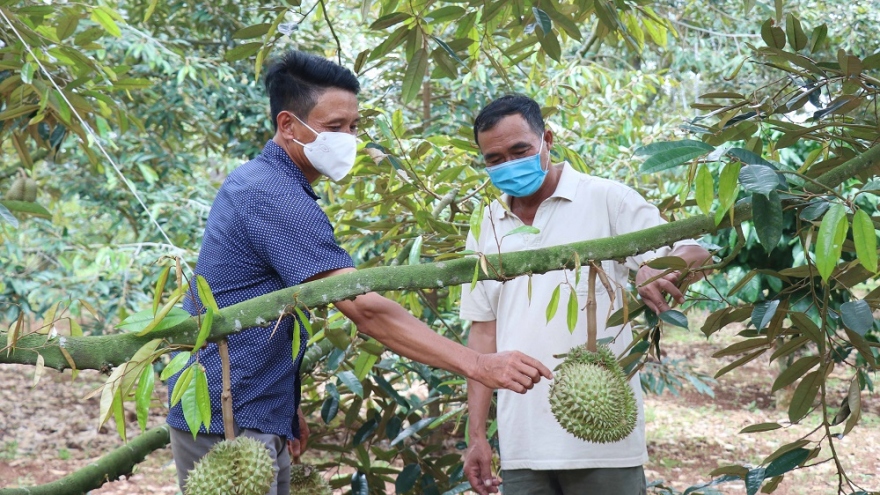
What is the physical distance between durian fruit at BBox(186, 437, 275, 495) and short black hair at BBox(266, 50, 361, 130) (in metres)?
0.87

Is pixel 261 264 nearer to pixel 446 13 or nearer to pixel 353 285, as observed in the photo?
pixel 353 285

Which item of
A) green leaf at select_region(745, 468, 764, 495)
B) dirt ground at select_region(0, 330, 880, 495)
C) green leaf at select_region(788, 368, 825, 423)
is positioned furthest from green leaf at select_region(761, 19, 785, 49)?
dirt ground at select_region(0, 330, 880, 495)

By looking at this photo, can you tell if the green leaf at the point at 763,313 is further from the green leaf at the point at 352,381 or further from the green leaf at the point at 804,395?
the green leaf at the point at 352,381

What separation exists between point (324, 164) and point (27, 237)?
4383mm

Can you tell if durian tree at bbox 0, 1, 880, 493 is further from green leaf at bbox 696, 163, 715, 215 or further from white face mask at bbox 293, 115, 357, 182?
white face mask at bbox 293, 115, 357, 182

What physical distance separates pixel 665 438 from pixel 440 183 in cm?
393

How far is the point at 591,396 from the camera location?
1.43m

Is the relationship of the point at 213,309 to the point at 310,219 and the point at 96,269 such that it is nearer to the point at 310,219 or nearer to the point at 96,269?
the point at 310,219

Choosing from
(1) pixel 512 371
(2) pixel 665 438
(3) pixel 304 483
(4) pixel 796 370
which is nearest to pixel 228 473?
(1) pixel 512 371

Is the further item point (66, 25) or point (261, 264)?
point (66, 25)

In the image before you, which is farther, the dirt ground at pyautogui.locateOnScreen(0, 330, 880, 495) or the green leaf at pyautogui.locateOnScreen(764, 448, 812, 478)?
the dirt ground at pyautogui.locateOnScreen(0, 330, 880, 495)

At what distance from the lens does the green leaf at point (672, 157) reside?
4.05 feet

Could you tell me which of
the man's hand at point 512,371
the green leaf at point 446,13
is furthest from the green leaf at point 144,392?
the green leaf at point 446,13

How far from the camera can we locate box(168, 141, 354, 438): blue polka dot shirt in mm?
1494
